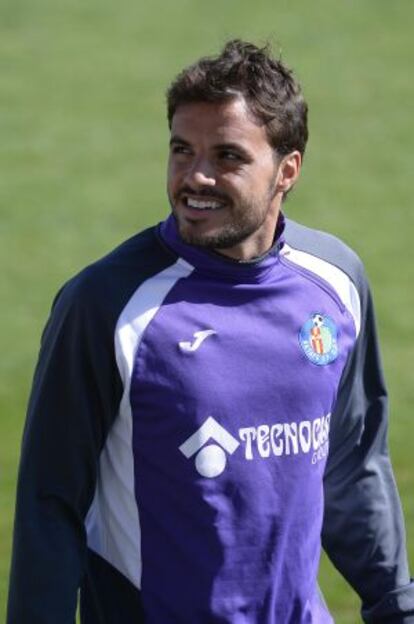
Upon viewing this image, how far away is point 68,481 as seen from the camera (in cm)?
388

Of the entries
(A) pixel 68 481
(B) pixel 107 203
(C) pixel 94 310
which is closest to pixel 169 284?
(C) pixel 94 310

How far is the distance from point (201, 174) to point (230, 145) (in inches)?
3.8

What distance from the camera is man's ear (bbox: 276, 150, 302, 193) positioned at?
4188 mm

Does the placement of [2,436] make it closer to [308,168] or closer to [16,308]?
[16,308]

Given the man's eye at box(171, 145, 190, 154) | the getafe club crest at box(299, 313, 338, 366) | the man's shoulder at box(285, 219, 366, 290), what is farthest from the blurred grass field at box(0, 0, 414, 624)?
the man's eye at box(171, 145, 190, 154)

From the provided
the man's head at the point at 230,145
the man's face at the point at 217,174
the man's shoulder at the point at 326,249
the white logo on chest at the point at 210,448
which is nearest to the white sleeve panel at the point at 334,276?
the man's shoulder at the point at 326,249

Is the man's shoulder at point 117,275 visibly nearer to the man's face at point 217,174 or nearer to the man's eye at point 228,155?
the man's face at point 217,174

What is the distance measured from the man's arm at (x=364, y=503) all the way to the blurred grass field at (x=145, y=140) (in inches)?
103

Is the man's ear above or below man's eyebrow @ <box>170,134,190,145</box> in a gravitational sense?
below

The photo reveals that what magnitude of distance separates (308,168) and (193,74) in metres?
5.94

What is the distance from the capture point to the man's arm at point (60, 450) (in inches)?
151

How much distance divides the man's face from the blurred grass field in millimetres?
3133

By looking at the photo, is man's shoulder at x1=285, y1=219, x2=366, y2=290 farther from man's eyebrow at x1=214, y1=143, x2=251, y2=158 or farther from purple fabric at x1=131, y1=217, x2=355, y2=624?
man's eyebrow at x1=214, y1=143, x2=251, y2=158

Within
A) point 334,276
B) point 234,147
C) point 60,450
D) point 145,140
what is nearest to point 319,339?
point 334,276
